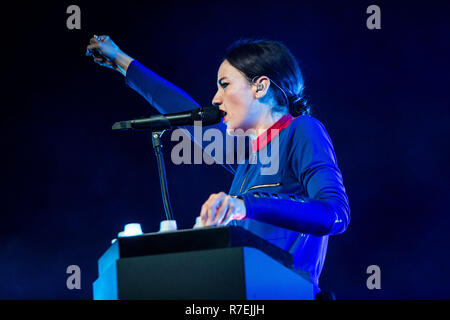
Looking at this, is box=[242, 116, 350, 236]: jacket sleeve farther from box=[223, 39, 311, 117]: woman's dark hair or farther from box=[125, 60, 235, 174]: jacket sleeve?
box=[125, 60, 235, 174]: jacket sleeve

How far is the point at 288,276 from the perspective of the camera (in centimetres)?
104

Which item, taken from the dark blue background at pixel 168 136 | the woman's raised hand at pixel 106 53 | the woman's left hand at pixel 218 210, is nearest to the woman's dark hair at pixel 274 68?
the woman's raised hand at pixel 106 53

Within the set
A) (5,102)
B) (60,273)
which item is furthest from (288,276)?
(5,102)

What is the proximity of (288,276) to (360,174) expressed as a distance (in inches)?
82.5

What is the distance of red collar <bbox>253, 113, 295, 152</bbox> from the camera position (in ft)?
5.87

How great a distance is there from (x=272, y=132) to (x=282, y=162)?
0.65ft

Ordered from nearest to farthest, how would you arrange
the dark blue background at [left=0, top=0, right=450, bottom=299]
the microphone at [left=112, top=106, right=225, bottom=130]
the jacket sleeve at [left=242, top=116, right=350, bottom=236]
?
1. the jacket sleeve at [left=242, top=116, right=350, bottom=236]
2. the microphone at [left=112, top=106, right=225, bottom=130]
3. the dark blue background at [left=0, top=0, right=450, bottom=299]

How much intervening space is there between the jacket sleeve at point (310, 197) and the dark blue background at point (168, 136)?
1.48 metres

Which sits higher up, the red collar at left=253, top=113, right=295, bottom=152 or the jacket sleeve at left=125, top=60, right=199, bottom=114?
the jacket sleeve at left=125, top=60, right=199, bottom=114

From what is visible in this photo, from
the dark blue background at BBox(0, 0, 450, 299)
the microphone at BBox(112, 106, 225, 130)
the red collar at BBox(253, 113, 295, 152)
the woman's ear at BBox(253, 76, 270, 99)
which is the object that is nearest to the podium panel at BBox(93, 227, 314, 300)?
the microphone at BBox(112, 106, 225, 130)

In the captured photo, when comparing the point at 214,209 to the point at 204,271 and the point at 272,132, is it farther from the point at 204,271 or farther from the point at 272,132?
the point at 272,132

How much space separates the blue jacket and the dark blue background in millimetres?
1316

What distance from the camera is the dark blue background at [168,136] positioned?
2.95 metres
